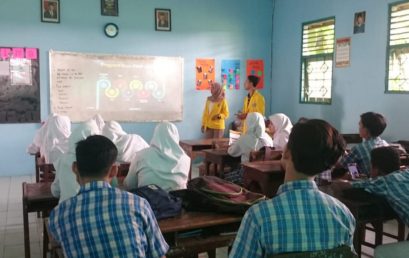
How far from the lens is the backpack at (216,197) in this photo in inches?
91.7

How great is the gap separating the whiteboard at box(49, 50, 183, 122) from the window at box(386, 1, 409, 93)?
3.35 m

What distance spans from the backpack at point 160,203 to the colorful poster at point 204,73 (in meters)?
5.22

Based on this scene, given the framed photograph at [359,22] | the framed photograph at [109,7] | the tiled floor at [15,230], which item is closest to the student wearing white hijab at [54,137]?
the tiled floor at [15,230]

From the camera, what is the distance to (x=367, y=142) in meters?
3.47

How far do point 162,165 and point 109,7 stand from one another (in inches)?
180

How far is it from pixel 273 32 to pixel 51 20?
387cm

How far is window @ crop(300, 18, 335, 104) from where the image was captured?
21.1ft

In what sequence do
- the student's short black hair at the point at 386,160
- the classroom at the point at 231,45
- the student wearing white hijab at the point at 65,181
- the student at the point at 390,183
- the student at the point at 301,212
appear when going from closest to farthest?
the student at the point at 301,212 < the student at the point at 390,183 < the student wearing white hijab at the point at 65,181 < the student's short black hair at the point at 386,160 < the classroom at the point at 231,45

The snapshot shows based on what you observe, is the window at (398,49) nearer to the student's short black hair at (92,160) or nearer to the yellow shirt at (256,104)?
the yellow shirt at (256,104)

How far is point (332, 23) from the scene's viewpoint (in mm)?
6348

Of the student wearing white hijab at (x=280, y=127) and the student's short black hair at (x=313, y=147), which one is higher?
the student's short black hair at (x=313, y=147)

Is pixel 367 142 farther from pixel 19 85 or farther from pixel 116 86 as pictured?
pixel 19 85

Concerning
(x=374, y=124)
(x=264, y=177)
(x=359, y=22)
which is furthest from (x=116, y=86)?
(x=374, y=124)

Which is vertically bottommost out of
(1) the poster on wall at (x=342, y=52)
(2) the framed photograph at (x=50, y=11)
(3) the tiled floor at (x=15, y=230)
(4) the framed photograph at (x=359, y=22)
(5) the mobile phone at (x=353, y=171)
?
(3) the tiled floor at (x=15, y=230)
